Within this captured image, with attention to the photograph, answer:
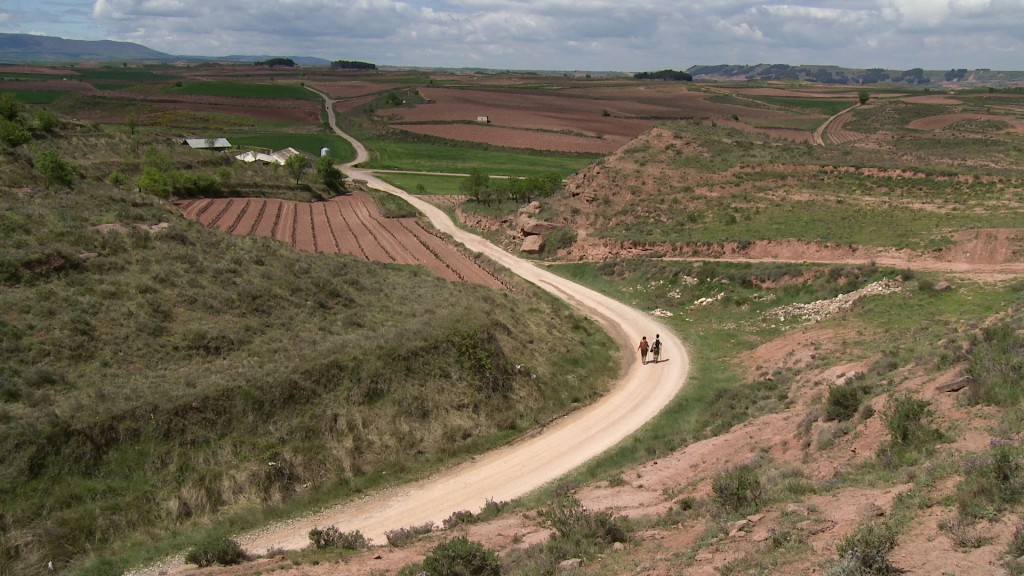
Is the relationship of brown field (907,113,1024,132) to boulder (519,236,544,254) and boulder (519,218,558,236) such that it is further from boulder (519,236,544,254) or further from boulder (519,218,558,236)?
boulder (519,236,544,254)

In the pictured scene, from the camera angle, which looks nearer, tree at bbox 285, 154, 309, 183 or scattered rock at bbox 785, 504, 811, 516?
scattered rock at bbox 785, 504, 811, 516

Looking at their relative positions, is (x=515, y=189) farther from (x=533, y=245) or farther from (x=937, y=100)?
(x=937, y=100)

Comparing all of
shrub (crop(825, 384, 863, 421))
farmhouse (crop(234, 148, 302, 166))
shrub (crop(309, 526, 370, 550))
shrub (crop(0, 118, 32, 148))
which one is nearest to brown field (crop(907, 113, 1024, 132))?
farmhouse (crop(234, 148, 302, 166))

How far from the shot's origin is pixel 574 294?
146ft

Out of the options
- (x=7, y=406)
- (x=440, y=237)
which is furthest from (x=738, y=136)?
(x=7, y=406)

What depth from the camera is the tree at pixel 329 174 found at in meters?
82.2

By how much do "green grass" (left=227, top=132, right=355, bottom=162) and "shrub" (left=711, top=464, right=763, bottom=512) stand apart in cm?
10626

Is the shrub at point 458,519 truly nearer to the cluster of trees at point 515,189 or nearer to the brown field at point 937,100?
the cluster of trees at point 515,189

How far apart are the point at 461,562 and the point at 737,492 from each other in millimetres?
5711

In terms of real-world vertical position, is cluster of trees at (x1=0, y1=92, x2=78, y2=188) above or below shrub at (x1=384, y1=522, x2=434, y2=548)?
above

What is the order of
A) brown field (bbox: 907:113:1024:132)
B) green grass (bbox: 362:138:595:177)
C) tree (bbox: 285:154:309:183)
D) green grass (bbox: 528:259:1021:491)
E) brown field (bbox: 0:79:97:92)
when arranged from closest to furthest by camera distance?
green grass (bbox: 528:259:1021:491), tree (bbox: 285:154:309:183), green grass (bbox: 362:138:595:177), brown field (bbox: 907:113:1024:132), brown field (bbox: 0:79:97:92)

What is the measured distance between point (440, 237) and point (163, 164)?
30.7 m

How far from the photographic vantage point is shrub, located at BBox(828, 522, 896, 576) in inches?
346

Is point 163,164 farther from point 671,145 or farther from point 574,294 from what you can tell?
point 671,145
